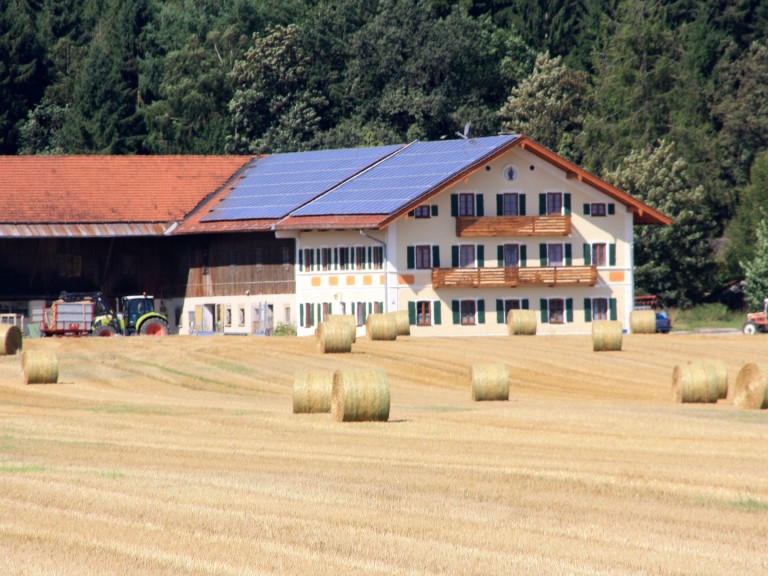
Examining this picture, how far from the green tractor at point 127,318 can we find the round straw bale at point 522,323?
1514cm

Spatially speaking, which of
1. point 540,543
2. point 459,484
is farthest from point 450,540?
point 459,484

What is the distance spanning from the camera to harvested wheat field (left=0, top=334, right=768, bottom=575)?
1605cm

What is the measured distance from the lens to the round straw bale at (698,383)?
37.4 m

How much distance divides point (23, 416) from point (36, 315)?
130ft

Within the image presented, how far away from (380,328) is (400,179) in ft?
64.4

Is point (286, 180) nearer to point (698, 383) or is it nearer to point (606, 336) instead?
point (606, 336)

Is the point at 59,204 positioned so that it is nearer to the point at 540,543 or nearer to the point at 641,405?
the point at 641,405

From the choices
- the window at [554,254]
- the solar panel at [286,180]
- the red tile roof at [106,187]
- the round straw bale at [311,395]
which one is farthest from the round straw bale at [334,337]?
the red tile roof at [106,187]

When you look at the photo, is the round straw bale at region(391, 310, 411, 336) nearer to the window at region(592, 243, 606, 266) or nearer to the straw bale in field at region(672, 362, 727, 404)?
the window at region(592, 243, 606, 266)

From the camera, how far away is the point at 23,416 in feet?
111

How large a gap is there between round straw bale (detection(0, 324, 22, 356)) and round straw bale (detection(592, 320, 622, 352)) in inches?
818

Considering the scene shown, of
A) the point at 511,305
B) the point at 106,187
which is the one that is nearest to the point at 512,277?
the point at 511,305

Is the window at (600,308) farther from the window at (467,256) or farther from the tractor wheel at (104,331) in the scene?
the tractor wheel at (104,331)

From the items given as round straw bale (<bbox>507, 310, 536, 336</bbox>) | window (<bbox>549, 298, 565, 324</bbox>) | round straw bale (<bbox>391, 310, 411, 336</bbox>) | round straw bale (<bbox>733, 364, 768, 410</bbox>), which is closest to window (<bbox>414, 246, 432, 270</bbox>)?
window (<bbox>549, 298, 565, 324</bbox>)
